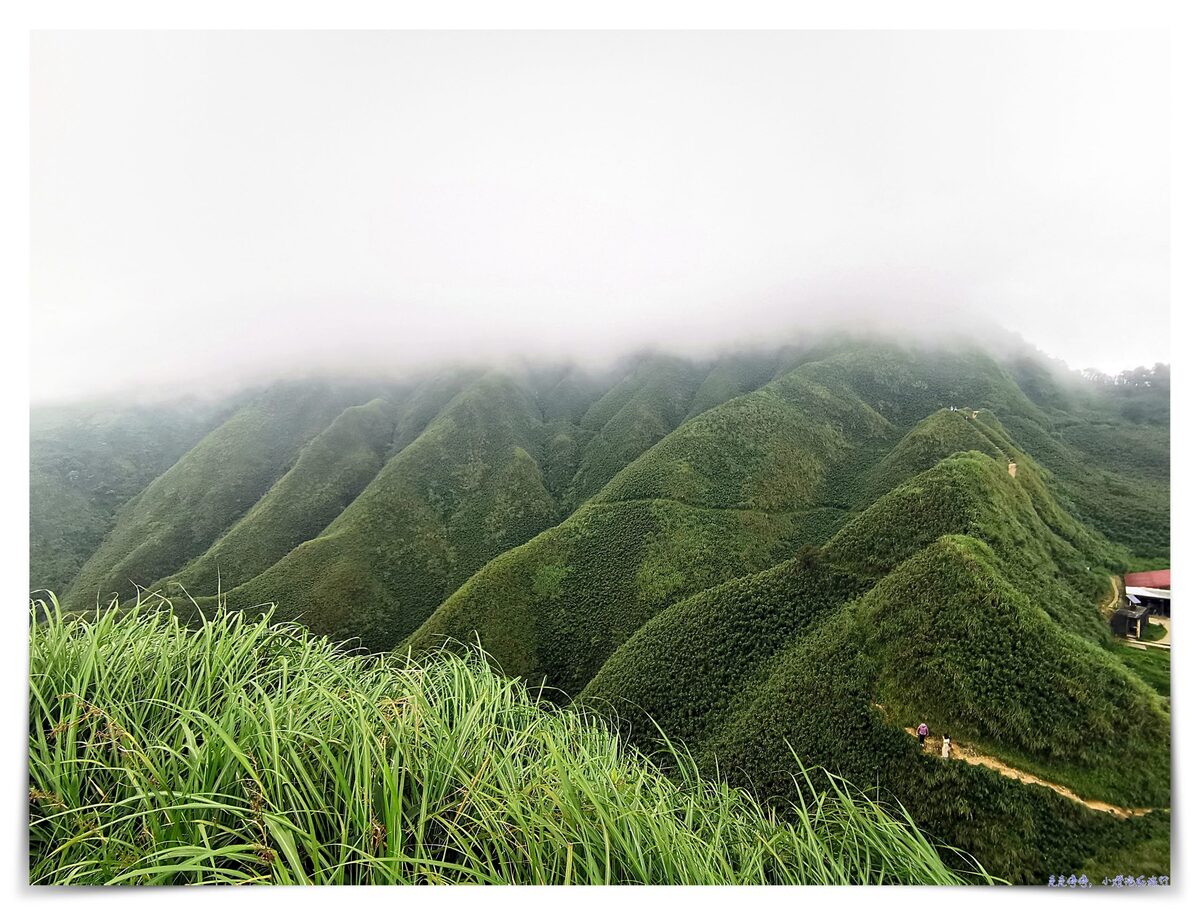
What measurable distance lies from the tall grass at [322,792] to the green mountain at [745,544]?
0.79 m

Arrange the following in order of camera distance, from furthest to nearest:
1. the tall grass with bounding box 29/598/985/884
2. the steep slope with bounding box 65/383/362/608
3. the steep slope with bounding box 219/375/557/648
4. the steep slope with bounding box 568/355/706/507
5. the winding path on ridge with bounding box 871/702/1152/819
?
1. the steep slope with bounding box 568/355/706/507
2. the steep slope with bounding box 219/375/557/648
3. the steep slope with bounding box 65/383/362/608
4. the winding path on ridge with bounding box 871/702/1152/819
5. the tall grass with bounding box 29/598/985/884

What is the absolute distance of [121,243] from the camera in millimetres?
3953

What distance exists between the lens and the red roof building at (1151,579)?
3.22m

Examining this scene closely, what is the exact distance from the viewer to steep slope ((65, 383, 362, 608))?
16.4 feet

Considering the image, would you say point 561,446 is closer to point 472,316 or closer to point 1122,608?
point 472,316

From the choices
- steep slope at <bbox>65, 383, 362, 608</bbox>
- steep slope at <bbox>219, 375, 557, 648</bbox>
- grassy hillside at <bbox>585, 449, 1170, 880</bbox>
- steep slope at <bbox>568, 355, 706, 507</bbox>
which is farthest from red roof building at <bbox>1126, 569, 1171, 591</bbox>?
steep slope at <bbox>65, 383, 362, 608</bbox>

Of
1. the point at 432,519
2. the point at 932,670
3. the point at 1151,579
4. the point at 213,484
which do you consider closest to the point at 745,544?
the point at 932,670

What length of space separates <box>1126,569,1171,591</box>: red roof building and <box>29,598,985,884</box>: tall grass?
2490mm

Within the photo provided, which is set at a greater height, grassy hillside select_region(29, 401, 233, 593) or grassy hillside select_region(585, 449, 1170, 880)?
grassy hillside select_region(29, 401, 233, 593)

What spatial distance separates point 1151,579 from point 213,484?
351 inches

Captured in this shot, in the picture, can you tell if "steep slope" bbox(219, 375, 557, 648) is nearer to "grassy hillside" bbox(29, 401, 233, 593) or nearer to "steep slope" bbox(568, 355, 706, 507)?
"steep slope" bbox(568, 355, 706, 507)

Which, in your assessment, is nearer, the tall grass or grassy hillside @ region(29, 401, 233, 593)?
the tall grass

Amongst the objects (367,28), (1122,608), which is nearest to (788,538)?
(1122,608)

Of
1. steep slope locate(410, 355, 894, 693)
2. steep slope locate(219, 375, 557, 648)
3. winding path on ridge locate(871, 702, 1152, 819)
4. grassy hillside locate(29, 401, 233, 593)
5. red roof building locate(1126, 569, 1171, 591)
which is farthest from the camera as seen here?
steep slope locate(219, 375, 557, 648)
